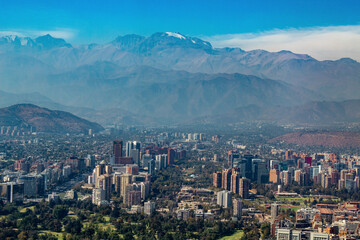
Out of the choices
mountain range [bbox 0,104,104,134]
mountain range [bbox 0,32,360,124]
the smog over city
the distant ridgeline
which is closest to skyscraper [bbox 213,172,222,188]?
the smog over city

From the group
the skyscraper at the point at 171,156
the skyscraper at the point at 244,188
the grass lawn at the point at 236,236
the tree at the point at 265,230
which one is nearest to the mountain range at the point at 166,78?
the skyscraper at the point at 171,156

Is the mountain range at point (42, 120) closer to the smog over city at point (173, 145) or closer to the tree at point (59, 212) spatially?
the smog over city at point (173, 145)

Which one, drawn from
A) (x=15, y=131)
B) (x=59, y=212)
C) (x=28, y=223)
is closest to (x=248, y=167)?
(x=59, y=212)

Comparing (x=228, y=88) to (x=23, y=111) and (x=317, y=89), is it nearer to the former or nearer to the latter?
(x=317, y=89)

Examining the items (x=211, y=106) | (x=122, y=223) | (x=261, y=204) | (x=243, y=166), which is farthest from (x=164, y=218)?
(x=211, y=106)

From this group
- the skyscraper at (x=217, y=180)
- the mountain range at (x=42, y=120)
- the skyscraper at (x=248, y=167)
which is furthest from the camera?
the mountain range at (x=42, y=120)

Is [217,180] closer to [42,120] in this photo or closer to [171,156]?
[171,156]

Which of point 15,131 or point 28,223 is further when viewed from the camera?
point 15,131

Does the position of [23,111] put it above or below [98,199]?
above
